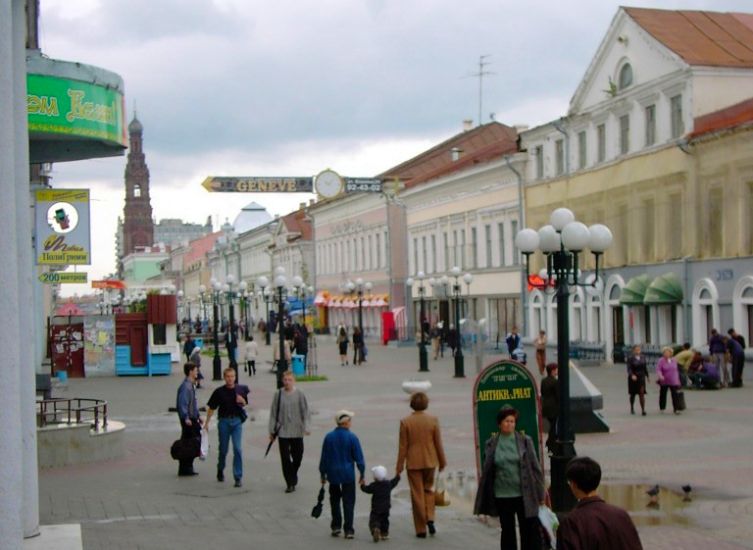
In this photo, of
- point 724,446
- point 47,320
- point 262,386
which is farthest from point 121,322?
point 724,446

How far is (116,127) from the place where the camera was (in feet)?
46.4

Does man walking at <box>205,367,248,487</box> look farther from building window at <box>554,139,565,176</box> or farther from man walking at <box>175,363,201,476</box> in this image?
building window at <box>554,139,565,176</box>

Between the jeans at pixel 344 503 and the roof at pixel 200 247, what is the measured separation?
134 meters

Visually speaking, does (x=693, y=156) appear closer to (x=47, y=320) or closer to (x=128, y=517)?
(x=47, y=320)

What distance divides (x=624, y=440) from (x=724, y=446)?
1.64 m

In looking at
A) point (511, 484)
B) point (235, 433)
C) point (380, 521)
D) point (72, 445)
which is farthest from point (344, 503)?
point (72, 445)

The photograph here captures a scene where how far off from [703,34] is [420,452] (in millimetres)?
32765

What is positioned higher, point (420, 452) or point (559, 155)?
point (559, 155)

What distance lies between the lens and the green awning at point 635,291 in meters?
40.6

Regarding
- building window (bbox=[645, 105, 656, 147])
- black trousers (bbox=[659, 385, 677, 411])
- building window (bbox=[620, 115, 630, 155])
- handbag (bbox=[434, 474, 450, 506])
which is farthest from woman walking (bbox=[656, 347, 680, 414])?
building window (bbox=[620, 115, 630, 155])

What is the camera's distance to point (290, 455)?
1559 cm

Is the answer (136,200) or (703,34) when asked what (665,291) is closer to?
(703,34)

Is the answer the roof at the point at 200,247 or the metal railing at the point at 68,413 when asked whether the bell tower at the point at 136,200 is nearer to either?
the roof at the point at 200,247

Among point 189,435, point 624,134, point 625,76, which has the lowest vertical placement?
point 189,435
